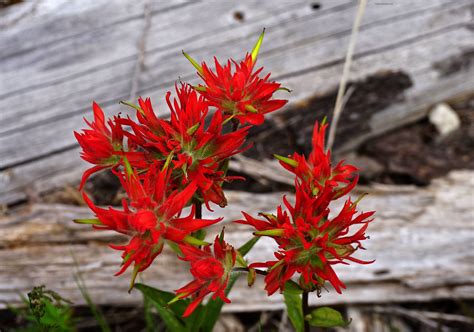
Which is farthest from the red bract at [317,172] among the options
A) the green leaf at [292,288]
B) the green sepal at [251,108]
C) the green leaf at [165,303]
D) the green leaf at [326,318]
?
the green leaf at [165,303]

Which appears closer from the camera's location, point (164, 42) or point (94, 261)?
point (94, 261)

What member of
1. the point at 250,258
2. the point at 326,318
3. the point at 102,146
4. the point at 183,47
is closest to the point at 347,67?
the point at 183,47

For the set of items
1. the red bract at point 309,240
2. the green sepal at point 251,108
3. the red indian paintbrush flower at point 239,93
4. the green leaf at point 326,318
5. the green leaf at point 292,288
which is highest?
the red indian paintbrush flower at point 239,93

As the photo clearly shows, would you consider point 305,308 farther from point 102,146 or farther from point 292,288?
point 102,146

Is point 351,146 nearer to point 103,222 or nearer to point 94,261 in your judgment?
point 94,261

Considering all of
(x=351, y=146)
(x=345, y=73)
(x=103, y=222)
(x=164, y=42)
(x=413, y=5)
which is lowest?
(x=103, y=222)

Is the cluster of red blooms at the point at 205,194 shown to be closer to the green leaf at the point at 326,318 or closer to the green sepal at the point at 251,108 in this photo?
the green sepal at the point at 251,108

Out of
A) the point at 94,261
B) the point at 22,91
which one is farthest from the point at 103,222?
the point at 22,91

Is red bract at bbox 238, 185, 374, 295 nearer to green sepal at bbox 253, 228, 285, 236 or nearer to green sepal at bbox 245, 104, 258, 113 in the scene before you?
green sepal at bbox 253, 228, 285, 236
